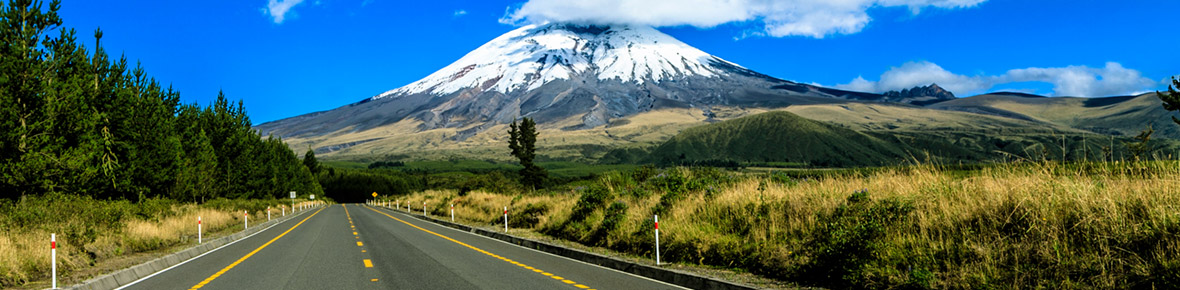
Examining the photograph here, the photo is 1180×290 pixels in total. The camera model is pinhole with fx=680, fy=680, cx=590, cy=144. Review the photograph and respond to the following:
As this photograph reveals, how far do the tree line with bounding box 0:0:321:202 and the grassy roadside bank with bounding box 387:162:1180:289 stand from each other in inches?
762

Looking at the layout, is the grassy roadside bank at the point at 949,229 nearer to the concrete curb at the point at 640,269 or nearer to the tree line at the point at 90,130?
the concrete curb at the point at 640,269

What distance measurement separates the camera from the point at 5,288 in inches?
391

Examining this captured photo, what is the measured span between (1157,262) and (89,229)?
1822 cm

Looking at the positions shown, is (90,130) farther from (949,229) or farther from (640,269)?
(949,229)

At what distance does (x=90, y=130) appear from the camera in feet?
78.2

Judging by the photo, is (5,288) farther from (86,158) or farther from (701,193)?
(86,158)

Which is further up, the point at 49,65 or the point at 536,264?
the point at 49,65

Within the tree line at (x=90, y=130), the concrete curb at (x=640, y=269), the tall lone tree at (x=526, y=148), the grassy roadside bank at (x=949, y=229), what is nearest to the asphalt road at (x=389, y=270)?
the concrete curb at (x=640, y=269)

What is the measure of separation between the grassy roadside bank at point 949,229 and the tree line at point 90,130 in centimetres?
1934

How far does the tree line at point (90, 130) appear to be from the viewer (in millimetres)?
21328

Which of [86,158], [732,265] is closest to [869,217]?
[732,265]

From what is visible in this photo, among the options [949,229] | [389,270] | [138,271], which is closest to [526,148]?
[138,271]

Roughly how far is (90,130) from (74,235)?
12.2m

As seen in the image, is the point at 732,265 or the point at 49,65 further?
the point at 49,65
